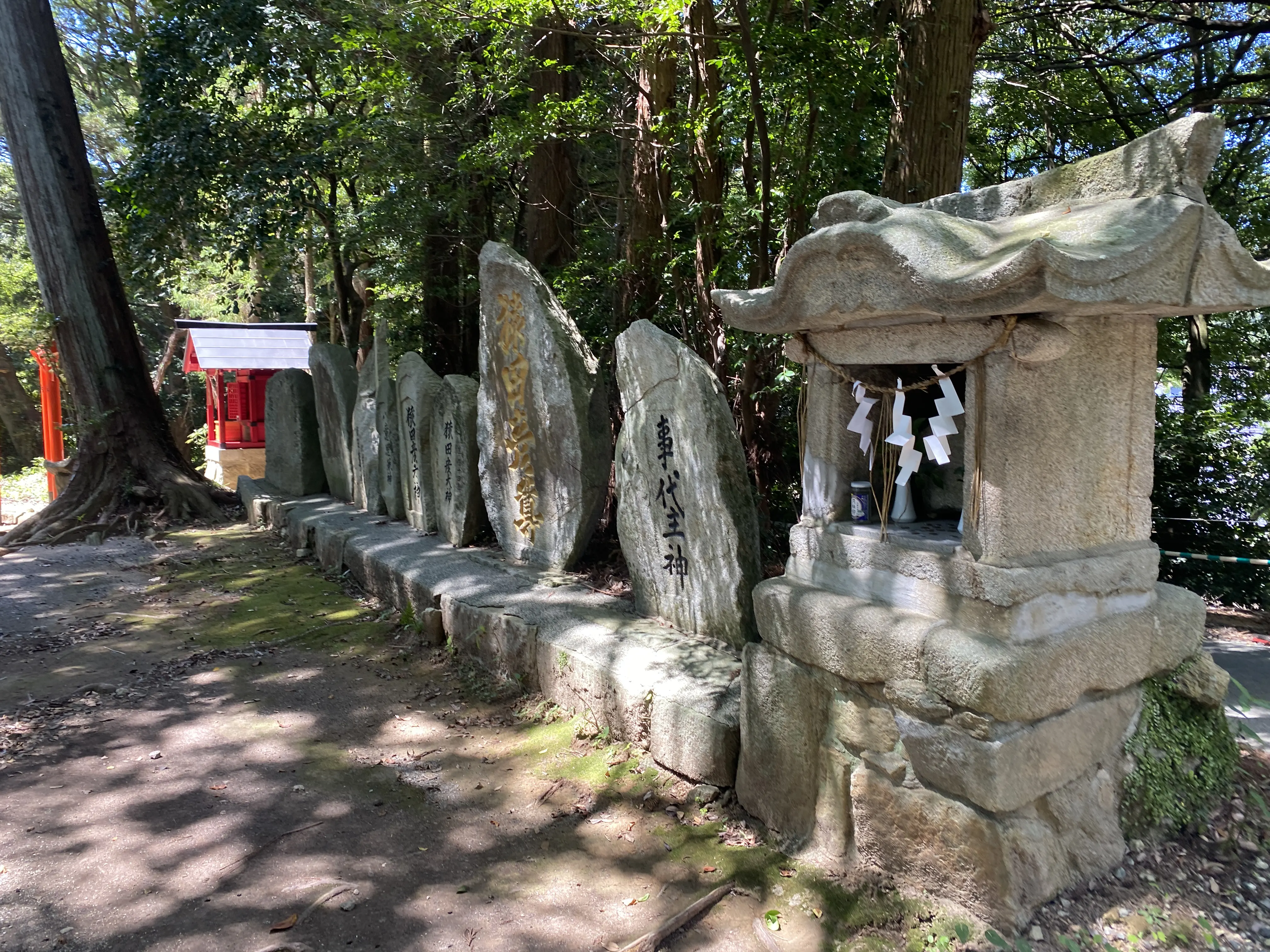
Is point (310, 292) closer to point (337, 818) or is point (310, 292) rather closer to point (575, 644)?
point (575, 644)

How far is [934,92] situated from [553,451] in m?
3.18

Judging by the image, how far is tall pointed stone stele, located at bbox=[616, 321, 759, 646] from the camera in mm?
4246

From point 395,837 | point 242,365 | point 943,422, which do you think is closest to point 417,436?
point 395,837

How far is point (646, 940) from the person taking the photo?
273 cm

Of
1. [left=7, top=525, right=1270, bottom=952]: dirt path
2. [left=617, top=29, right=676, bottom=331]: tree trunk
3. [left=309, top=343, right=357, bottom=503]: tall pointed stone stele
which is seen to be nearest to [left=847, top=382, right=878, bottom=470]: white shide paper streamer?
[left=7, top=525, right=1270, bottom=952]: dirt path

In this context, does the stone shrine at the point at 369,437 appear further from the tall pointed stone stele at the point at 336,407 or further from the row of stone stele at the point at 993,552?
the row of stone stele at the point at 993,552

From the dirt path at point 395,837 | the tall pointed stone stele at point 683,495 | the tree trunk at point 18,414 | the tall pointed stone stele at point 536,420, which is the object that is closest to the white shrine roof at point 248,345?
the tree trunk at point 18,414

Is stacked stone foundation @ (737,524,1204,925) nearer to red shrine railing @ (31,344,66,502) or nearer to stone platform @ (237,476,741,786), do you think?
stone platform @ (237,476,741,786)

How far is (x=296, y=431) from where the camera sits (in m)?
10.2

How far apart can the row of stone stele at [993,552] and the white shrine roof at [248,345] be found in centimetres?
1407

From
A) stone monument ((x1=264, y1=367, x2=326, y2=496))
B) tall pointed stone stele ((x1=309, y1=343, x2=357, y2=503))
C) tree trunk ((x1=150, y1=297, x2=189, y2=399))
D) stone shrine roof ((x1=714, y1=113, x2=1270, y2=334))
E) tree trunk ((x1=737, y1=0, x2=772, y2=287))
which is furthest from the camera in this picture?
tree trunk ((x1=150, y1=297, x2=189, y2=399))

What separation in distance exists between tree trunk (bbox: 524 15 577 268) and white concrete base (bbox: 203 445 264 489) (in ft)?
33.5

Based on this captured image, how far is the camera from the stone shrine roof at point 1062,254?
2.25m

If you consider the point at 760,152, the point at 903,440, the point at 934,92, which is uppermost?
the point at 760,152
